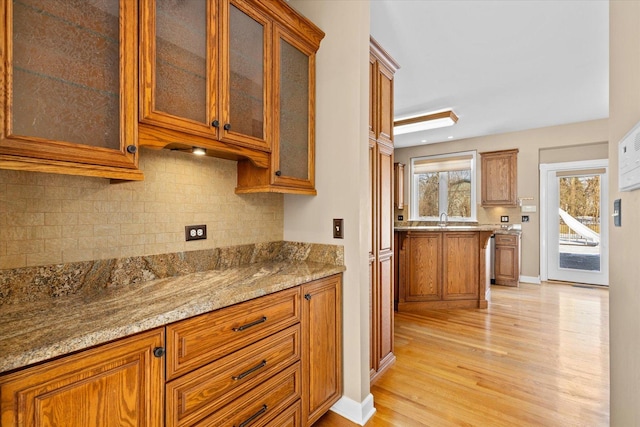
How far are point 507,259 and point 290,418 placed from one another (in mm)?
4880

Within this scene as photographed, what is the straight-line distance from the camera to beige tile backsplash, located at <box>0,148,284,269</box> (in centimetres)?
113

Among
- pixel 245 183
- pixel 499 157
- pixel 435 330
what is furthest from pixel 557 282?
pixel 245 183

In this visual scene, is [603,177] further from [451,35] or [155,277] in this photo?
[155,277]

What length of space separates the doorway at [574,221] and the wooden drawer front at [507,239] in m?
0.59

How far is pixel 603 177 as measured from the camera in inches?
190

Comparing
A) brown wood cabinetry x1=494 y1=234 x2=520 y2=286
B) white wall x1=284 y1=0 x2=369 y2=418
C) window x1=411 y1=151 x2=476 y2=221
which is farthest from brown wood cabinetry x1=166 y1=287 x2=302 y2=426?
window x1=411 y1=151 x2=476 y2=221

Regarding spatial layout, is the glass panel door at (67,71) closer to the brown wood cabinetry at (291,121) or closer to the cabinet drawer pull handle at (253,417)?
the brown wood cabinetry at (291,121)

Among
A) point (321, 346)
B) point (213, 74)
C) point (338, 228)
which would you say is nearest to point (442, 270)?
point (338, 228)

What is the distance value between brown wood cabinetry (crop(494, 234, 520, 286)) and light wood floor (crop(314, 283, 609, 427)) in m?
1.21

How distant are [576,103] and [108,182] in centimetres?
536

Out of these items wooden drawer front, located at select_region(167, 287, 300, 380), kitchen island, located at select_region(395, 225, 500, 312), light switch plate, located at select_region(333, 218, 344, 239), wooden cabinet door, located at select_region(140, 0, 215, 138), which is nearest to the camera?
wooden drawer front, located at select_region(167, 287, 300, 380)

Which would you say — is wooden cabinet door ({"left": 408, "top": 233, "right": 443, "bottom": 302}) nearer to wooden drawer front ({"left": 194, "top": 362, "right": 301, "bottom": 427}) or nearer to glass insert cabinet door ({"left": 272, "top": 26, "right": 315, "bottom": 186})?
glass insert cabinet door ({"left": 272, "top": 26, "right": 315, "bottom": 186})

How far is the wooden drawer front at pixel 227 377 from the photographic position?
1.07m

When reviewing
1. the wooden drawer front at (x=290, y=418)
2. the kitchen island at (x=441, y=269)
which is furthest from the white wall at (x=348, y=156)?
the kitchen island at (x=441, y=269)
